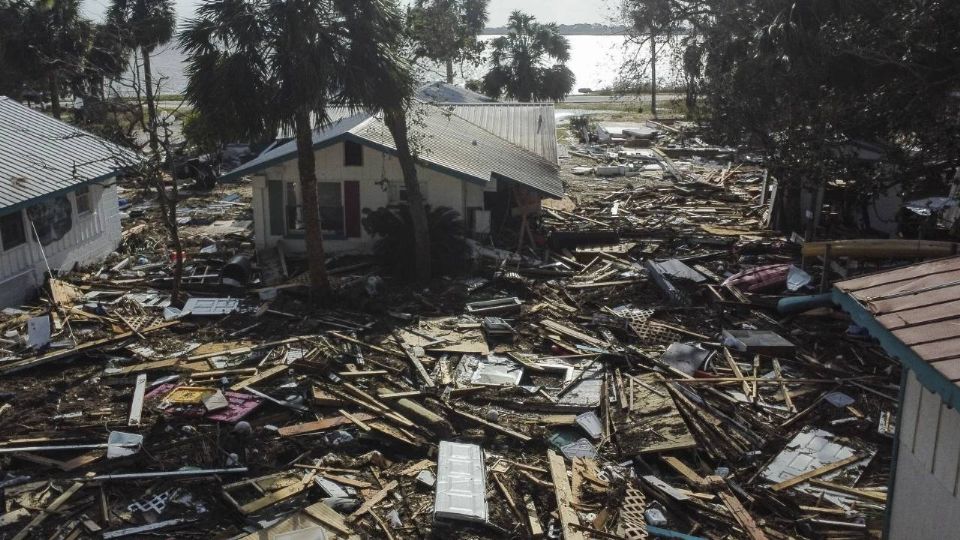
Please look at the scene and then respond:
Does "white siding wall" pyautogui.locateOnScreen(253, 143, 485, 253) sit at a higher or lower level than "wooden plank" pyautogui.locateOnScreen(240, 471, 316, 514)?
higher

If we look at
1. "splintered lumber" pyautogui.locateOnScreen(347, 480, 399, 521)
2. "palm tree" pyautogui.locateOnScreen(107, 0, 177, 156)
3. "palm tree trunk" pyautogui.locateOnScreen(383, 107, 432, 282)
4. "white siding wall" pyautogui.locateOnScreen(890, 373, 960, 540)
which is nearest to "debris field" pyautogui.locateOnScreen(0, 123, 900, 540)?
"splintered lumber" pyautogui.locateOnScreen(347, 480, 399, 521)

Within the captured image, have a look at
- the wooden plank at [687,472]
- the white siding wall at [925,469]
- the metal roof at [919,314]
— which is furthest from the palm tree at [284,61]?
the white siding wall at [925,469]

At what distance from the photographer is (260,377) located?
46.7 feet

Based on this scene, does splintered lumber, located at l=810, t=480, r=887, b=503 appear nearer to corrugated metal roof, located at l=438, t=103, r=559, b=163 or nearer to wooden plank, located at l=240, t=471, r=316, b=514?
wooden plank, located at l=240, t=471, r=316, b=514

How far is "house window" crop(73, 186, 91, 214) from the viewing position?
2169 centimetres

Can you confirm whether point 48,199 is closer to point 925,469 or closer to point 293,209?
point 293,209

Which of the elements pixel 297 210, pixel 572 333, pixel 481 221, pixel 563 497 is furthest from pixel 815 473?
pixel 297 210

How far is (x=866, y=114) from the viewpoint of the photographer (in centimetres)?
1919

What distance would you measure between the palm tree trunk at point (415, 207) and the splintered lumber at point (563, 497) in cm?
955

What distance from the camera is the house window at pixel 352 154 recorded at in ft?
74.5

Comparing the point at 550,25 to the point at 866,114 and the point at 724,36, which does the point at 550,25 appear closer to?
the point at 724,36

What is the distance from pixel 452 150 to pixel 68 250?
35.2 ft

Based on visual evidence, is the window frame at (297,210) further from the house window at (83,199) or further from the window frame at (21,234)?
the window frame at (21,234)

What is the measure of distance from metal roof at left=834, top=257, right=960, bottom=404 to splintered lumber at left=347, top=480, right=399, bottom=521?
20.2 feet
